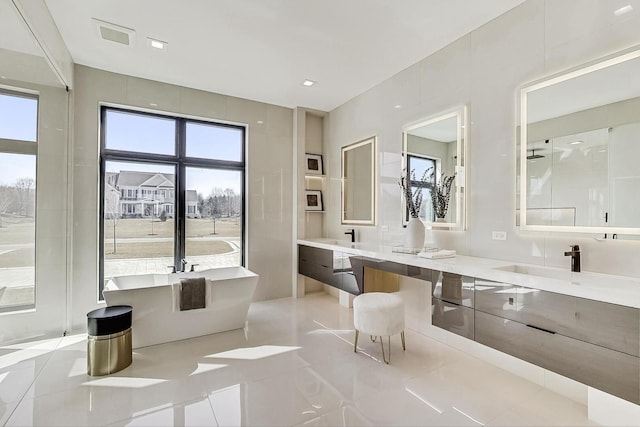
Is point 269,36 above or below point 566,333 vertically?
above

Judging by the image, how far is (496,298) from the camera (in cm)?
228

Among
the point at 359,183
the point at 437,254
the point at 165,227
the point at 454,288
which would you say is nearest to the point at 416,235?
the point at 437,254

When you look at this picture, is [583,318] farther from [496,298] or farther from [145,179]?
[145,179]

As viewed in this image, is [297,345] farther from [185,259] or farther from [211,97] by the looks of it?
[211,97]

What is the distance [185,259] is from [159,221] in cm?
65

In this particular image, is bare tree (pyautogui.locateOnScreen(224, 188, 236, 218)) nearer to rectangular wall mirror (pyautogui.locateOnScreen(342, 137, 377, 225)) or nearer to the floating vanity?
rectangular wall mirror (pyautogui.locateOnScreen(342, 137, 377, 225))

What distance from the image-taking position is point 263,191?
4.99m

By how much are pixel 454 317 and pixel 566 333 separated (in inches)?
31.3

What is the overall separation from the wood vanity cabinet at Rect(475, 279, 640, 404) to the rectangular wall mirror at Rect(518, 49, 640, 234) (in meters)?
0.71

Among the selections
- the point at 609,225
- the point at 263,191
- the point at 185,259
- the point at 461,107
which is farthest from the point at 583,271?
the point at 185,259

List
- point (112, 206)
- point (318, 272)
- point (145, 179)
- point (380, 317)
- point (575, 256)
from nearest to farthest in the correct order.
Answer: point (575, 256) → point (380, 317) → point (112, 206) → point (145, 179) → point (318, 272)

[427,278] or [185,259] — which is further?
[185,259]

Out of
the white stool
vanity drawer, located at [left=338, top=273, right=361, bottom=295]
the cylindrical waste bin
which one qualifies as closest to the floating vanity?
the white stool

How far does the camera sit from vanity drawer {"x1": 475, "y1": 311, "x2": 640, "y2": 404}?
167 centimetres
